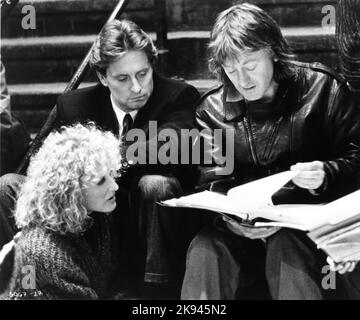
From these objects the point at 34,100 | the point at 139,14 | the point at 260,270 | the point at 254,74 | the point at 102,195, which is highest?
the point at 139,14

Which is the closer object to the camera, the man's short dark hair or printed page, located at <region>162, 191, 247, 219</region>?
printed page, located at <region>162, 191, 247, 219</region>

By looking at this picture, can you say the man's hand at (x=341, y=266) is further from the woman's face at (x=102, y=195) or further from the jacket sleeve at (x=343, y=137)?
the woman's face at (x=102, y=195)

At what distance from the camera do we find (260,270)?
228 centimetres

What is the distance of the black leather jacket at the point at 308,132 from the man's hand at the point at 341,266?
24 cm

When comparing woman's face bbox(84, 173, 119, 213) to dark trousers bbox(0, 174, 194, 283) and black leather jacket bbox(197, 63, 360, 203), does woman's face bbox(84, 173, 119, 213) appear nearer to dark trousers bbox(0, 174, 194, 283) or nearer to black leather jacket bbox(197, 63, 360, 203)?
dark trousers bbox(0, 174, 194, 283)

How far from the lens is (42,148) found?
2.43 m

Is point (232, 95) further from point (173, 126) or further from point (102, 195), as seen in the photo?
point (102, 195)

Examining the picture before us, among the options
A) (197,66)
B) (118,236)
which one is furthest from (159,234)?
(197,66)

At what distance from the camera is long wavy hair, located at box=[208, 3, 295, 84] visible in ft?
7.39

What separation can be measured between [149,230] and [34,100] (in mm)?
732

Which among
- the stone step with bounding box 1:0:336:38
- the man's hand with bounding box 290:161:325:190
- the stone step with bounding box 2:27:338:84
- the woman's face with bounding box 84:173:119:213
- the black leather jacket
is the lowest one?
the woman's face with bounding box 84:173:119:213

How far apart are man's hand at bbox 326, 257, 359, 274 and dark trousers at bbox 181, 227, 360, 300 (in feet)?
0.17

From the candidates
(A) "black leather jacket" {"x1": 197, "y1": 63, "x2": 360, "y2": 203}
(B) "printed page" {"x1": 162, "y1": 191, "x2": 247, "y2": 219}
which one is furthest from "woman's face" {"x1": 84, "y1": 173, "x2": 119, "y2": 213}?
(A) "black leather jacket" {"x1": 197, "y1": 63, "x2": 360, "y2": 203}

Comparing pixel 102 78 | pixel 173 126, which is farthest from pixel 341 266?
pixel 102 78
